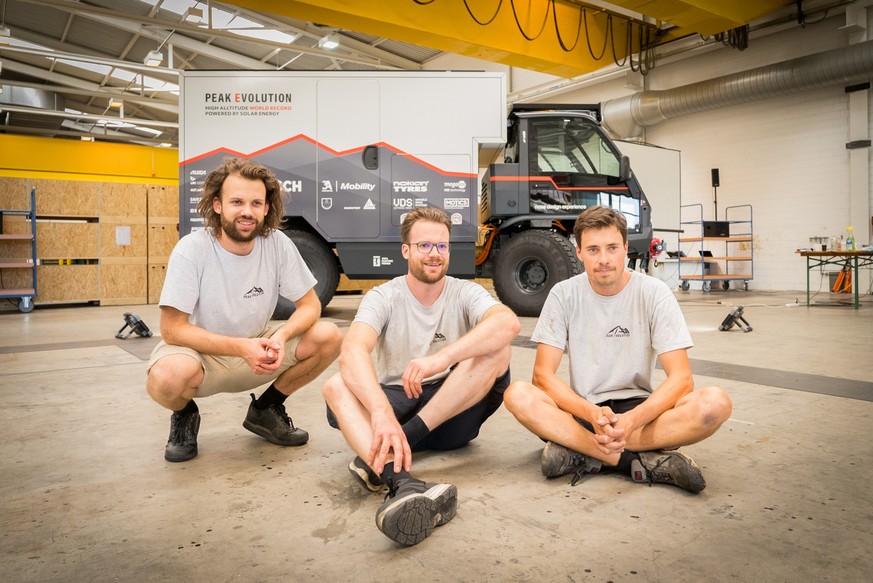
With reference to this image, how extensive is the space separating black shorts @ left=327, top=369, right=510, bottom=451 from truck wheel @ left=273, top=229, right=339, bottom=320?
4.17 meters

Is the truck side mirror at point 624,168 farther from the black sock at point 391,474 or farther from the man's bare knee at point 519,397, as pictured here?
the black sock at point 391,474

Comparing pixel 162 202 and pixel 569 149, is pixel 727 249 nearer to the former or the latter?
pixel 569 149

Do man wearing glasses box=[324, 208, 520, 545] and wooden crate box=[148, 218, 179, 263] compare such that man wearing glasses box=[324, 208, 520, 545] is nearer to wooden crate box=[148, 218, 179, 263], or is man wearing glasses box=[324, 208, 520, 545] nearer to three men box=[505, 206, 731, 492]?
three men box=[505, 206, 731, 492]

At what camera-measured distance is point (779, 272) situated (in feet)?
37.3

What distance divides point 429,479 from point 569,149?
5.25m

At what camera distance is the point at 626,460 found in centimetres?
192

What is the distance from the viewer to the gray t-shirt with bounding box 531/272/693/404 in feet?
6.48

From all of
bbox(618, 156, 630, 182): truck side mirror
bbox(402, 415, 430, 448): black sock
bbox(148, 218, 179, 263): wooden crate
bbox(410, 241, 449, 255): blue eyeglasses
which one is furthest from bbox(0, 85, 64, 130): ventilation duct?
bbox(402, 415, 430, 448): black sock

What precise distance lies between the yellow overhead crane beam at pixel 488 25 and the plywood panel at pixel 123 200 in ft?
14.2

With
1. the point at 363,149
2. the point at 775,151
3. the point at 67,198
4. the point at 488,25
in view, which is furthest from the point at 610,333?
the point at 775,151

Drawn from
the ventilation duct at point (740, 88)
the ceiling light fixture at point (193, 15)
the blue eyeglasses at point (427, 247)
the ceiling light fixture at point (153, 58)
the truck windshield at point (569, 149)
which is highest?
the ceiling light fixture at point (193, 15)

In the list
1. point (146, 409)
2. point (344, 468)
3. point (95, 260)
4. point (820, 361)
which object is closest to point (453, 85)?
point (820, 361)

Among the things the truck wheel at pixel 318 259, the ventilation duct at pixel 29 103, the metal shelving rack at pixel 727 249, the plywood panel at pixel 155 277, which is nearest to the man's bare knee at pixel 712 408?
the truck wheel at pixel 318 259

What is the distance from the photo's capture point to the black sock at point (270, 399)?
239cm
